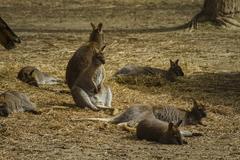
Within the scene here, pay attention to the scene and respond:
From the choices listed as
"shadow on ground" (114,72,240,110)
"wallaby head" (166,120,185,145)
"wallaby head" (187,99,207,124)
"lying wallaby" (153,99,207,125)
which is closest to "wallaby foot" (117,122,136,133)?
"lying wallaby" (153,99,207,125)

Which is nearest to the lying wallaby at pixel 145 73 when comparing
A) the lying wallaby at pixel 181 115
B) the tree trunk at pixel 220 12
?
the lying wallaby at pixel 181 115

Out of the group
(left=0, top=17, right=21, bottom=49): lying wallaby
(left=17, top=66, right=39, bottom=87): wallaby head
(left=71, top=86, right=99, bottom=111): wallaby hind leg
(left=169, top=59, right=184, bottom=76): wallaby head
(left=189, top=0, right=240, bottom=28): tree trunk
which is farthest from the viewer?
(left=189, top=0, right=240, bottom=28): tree trunk

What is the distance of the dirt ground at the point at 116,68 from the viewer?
29.2 ft

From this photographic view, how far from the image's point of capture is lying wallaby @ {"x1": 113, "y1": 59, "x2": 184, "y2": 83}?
13.9 meters

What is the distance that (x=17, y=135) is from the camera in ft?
30.9

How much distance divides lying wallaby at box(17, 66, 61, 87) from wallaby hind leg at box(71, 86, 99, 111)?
1874 millimetres

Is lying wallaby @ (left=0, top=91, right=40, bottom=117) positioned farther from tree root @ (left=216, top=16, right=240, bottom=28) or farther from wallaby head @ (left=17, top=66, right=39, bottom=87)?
tree root @ (left=216, top=16, right=240, bottom=28)

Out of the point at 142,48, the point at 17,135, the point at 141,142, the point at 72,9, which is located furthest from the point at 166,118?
the point at 72,9

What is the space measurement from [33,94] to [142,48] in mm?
6150

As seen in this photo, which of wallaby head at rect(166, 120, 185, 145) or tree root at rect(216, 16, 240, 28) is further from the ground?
wallaby head at rect(166, 120, 185, 145)

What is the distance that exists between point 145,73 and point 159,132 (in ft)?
16.6

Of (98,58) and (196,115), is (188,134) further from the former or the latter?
(98,58)

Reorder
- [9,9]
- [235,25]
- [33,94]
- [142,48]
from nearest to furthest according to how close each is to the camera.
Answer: [33,94]
[142,48]
[235,25]
[9,9]

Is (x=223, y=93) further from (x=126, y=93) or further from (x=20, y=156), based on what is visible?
(x=20, y=156)
